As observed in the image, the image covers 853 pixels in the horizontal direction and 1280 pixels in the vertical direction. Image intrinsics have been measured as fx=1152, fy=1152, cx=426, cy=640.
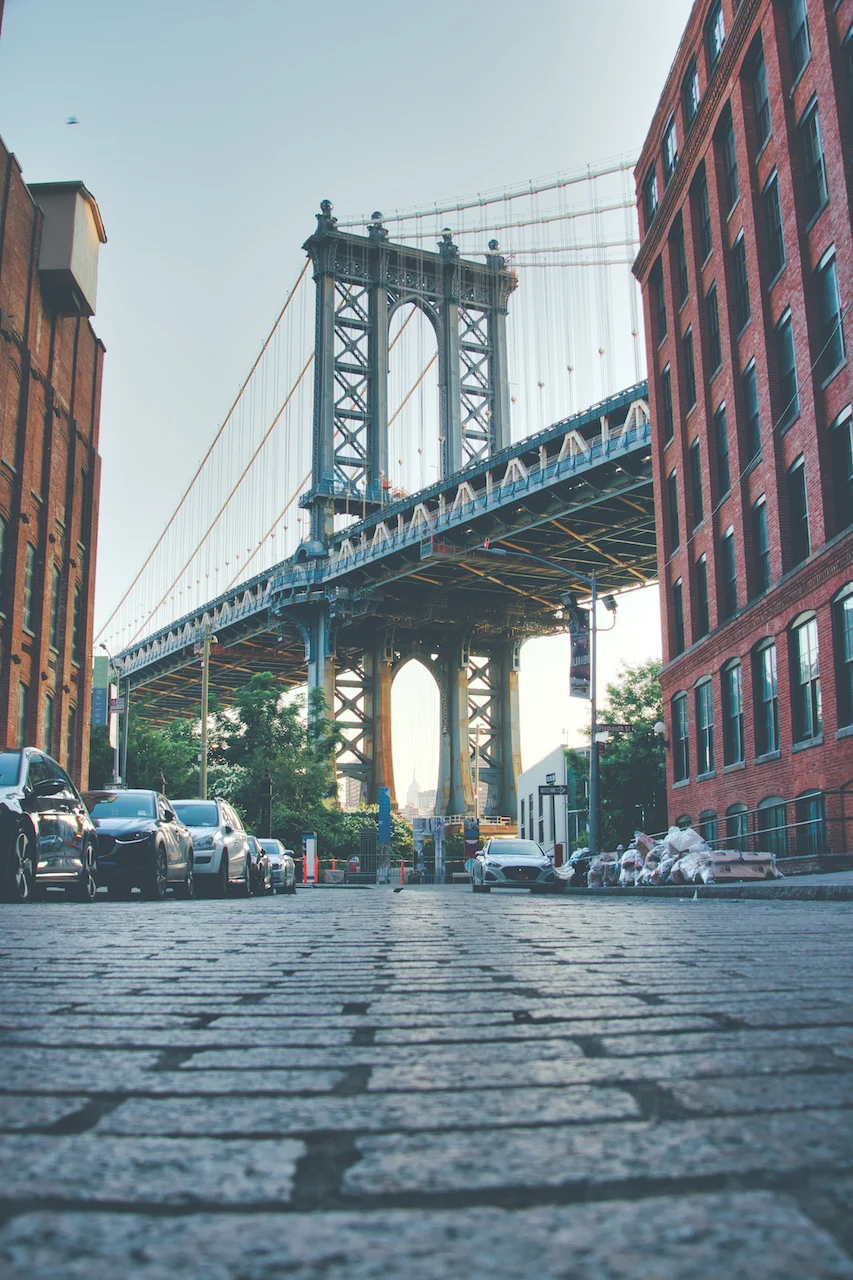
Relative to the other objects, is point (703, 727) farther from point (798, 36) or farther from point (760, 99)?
point (798, 36)

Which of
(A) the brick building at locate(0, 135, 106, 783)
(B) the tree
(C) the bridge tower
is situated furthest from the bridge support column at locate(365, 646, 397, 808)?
(A) the brick building at locate(0, 135, 106, 783)

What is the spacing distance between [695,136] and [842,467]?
1386cm

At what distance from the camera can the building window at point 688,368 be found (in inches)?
1290

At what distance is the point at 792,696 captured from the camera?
2380 centimetres

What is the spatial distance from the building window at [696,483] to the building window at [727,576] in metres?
2.66

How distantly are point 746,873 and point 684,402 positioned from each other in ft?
56.4

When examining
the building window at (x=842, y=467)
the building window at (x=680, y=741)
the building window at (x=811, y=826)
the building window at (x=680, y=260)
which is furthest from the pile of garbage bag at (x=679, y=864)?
the building window at (x=680, y=260)

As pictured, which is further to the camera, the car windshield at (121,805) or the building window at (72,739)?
the building window at (72,739)

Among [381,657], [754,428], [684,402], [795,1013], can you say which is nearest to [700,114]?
[684,402]

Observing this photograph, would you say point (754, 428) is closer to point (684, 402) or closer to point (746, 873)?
point (684, 402)

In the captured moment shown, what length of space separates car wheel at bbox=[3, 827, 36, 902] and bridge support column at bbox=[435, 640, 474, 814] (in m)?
65.5

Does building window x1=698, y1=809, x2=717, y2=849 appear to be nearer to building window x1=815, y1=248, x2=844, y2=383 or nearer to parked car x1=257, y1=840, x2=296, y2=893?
parked car x1=257, y1=840, x2=296, y2=893

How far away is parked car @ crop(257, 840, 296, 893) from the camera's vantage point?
26.0 metres

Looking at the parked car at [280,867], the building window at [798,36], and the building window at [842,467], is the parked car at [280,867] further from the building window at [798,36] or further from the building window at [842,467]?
the building window at [798,36]
